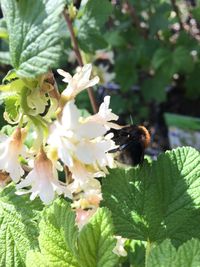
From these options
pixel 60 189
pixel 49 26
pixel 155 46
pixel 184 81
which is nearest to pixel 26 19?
pixel 49 26

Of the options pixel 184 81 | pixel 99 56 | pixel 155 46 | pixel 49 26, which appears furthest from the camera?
pixel 184 81

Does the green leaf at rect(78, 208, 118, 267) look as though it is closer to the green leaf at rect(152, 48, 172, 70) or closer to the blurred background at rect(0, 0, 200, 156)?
the blurred background at rect(0, 0, 200, 156)

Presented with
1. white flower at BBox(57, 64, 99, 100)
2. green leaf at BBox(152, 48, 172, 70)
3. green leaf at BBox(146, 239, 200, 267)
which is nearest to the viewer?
green leaf at BBox(146, 239, 200, 267)

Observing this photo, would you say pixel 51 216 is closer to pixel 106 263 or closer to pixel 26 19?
pixel 106 263

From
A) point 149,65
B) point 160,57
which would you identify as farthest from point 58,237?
point 149,65

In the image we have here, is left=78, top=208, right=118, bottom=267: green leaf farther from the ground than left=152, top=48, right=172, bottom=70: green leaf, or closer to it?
farther from the ground

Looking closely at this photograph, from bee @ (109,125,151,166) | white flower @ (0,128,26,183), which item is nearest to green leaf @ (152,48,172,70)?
bee @ (109,125,151,166)

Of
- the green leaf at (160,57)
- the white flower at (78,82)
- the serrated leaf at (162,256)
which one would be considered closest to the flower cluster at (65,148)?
the white flower at (78,82)
